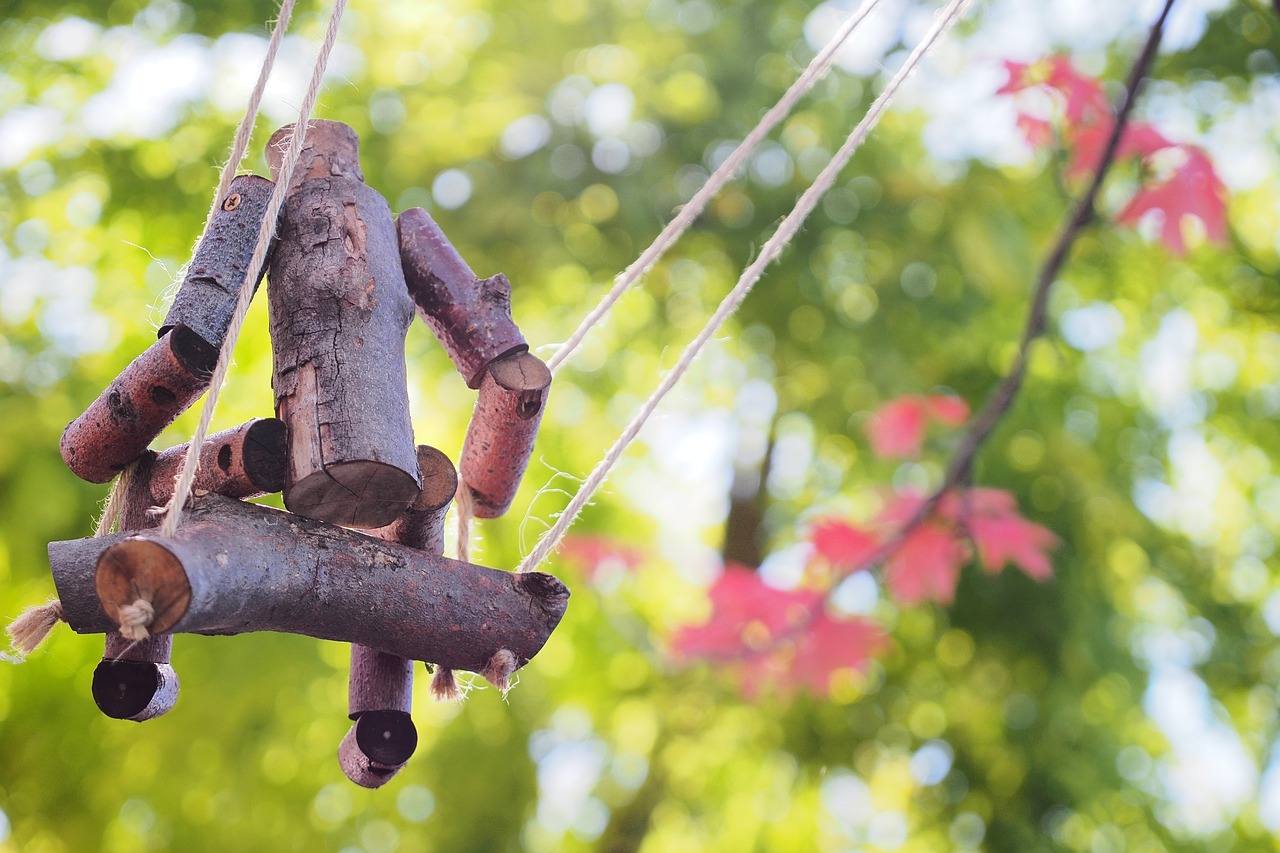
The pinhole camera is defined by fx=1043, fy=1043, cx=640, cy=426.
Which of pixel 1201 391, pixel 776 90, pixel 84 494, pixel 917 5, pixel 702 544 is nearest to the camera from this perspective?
pixel 917 5

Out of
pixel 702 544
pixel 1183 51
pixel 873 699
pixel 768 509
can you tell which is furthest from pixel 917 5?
pixel 702 544

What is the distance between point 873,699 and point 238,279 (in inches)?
86.9

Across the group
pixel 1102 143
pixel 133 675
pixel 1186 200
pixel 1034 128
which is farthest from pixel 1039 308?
pixel 133 675

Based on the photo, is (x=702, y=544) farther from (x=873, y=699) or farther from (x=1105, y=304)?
(x=1105, y=304)

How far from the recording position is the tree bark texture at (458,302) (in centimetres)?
64

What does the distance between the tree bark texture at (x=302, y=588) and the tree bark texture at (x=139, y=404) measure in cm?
8

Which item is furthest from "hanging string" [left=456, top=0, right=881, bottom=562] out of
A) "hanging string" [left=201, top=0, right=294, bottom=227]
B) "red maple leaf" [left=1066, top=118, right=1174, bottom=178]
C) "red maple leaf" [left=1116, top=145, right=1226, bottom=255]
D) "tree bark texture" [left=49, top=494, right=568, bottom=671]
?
"red maple leaf" [left=1116, top=145, right=1226, bottom=255]

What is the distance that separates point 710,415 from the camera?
109 inches

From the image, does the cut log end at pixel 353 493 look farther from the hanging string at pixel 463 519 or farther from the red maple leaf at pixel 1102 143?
the red maple leaf at pixel 1102 143

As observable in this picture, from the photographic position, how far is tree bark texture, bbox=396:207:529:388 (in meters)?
0.64

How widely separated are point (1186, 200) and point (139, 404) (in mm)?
1772

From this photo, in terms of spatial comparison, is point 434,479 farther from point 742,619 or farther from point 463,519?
point 742,619

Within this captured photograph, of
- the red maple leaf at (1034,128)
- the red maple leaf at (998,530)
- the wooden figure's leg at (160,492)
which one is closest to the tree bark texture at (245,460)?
the wooden figure's leg at (160,492)

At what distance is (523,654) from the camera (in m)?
0.60
